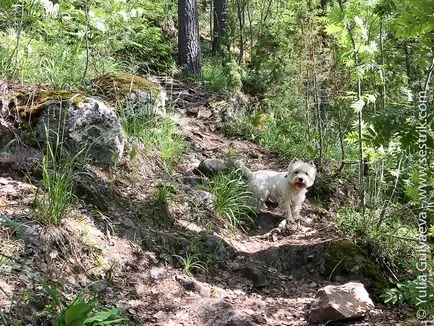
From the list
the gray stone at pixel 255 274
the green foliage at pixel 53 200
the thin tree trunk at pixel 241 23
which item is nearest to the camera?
the green foliage at pixel 53 200

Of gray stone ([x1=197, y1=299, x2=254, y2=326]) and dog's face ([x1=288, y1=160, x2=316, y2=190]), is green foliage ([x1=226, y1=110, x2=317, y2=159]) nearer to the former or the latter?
dog's face ([x1=288, y1=160, x2=316, y2=190])

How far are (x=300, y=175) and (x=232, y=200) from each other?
974 millimetres

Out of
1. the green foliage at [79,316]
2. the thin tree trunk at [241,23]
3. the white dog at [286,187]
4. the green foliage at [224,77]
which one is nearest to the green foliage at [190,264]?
the green foliage at [79,316]

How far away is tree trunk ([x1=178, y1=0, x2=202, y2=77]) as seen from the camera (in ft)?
35.5

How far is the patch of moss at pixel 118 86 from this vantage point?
241 inches

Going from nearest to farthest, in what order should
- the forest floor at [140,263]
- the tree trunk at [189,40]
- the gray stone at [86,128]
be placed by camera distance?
the forest floor at [140,263]
the gray stone at [86,128]
the tree trunk at [189,40]

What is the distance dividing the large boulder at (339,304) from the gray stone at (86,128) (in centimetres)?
262

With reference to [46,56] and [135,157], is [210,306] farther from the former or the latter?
[46,56]

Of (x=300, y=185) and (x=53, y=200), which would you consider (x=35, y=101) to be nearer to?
(x=53, y=200)

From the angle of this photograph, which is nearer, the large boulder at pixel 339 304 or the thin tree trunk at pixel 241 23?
the large boulder at pixel 339 304

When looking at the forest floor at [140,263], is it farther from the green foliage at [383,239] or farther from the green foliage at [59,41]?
the green foliage at [59,41]

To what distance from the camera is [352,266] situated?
15.7 feet

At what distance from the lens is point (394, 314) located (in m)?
4.09

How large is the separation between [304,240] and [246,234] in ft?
2.36
